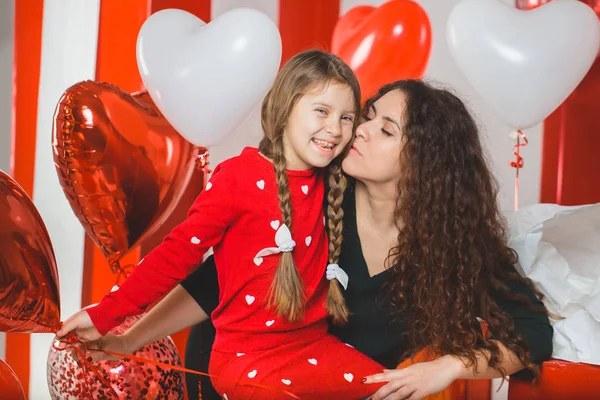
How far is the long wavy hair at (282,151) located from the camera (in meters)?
1.33

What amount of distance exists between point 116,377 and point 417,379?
578mm

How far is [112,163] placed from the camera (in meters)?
1.65

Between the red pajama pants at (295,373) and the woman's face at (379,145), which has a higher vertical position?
the woman's face at (379,145)

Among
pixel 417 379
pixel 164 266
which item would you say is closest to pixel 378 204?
pixel 417 379

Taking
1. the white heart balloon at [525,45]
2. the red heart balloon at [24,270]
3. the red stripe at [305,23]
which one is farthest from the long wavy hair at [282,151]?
the red stripe at [305,23]

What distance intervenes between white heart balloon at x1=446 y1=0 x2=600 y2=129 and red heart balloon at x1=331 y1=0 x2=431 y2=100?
0.55ft

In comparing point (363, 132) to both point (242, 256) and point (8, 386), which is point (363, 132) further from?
point (8, 386)

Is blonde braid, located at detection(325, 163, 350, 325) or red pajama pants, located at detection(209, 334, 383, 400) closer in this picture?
red pajama pants, located at detection(209, 334, 383, 400)

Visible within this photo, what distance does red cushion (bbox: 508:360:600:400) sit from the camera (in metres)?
1.39

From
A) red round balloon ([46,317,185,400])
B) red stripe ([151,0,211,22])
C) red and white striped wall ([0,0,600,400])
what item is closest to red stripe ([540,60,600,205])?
red and white striped wall ([0,0,600,400])

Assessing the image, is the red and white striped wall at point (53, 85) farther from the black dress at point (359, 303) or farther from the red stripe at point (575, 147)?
the black dress at point (359, 303)

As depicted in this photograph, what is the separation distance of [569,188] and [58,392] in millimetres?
1726

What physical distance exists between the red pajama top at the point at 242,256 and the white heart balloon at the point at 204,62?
0.36m

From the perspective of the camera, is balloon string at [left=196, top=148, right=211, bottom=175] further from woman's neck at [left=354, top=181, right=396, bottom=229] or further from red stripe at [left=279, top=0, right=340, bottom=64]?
red stripe at [left=279, top=0, right=340, bottom=64]
